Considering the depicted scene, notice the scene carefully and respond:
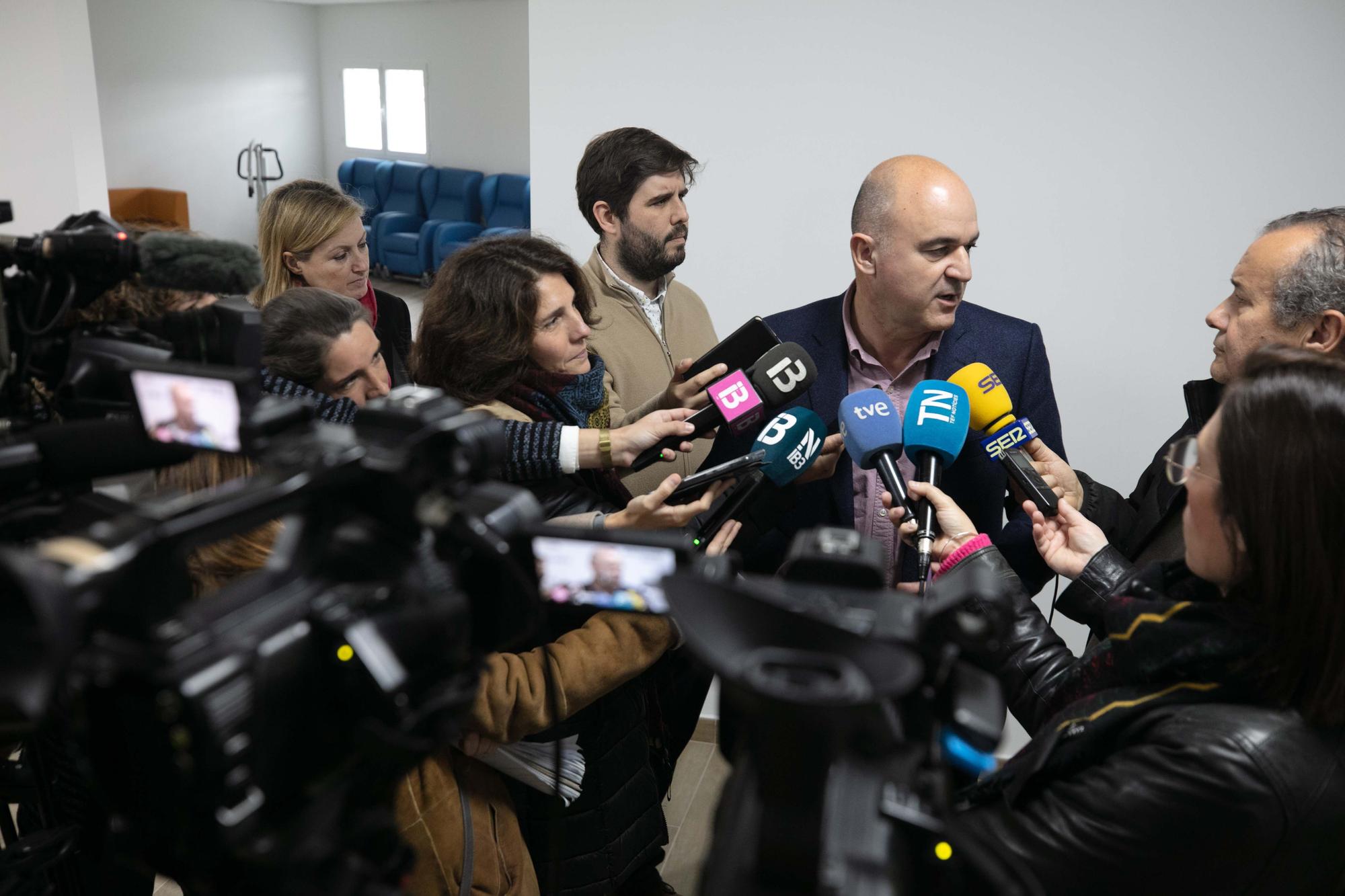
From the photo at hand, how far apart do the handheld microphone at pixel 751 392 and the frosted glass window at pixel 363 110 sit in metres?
11.1

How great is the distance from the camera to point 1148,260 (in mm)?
2508

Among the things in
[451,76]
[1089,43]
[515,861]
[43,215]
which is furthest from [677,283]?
[451,76]

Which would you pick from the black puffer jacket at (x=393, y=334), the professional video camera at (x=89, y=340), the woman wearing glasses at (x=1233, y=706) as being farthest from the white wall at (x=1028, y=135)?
the professional video camera at (x=89, y=340)

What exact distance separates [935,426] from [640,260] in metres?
1.16

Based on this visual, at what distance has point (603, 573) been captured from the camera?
0.70 metres

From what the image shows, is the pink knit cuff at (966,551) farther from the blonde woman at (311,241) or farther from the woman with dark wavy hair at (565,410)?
the blonde woman at (311,241)

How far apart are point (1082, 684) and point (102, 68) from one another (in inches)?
448

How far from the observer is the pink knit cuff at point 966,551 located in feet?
4.59

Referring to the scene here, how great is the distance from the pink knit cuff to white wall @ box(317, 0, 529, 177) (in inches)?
378

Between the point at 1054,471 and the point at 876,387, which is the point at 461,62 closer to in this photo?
the point at 876,387

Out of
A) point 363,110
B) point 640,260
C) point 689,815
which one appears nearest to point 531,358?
point 640,260

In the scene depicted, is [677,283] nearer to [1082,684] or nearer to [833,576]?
[1082,684]

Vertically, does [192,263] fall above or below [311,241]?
above

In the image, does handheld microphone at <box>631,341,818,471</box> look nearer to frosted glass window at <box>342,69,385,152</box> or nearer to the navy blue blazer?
the navy blue blazer
